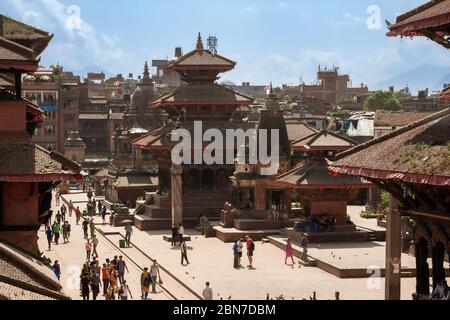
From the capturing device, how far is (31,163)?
80.7ft

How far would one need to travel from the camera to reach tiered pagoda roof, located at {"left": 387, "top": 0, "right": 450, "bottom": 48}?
20094mm

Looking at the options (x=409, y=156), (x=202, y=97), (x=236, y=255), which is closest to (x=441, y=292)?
(x=409, y=156)

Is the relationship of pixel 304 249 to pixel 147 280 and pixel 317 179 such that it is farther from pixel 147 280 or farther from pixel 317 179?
pixel 147 280

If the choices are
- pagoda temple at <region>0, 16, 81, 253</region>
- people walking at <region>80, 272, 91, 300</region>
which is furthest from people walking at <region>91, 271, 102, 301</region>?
pagoda temple at <region>0, 16, 81, 253</region>

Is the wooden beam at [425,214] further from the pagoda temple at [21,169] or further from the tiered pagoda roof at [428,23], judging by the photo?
the pagoda temple at [21,169]

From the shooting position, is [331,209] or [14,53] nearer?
[14,53]

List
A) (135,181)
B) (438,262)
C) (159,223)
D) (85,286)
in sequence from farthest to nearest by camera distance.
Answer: (135,181) < (159,223) < (85,286) < (438,262)

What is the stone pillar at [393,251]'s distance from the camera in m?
23.1

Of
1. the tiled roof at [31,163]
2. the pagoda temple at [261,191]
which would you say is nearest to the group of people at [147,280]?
the tiled roof at [31,163]

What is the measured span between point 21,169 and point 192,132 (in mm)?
29742
